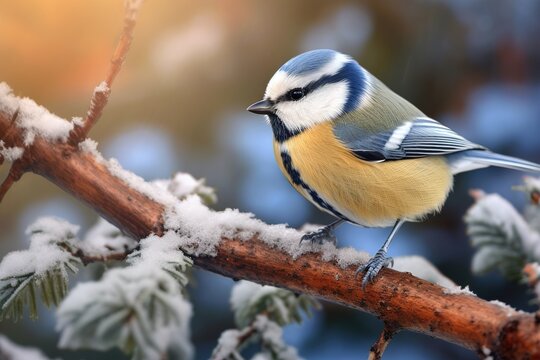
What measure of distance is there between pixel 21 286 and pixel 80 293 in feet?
0.46

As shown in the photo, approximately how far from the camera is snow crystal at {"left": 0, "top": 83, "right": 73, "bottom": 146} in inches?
22.3

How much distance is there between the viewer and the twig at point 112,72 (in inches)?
17.4

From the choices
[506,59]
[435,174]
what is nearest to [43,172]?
[435,174]

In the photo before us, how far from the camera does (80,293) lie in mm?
361

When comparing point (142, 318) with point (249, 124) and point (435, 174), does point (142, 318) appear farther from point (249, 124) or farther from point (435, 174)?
point (249, 124)

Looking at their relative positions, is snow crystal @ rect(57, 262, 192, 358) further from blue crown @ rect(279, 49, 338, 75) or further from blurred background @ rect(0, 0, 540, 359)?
blurred background @ rect(0, 0, 540, 359)

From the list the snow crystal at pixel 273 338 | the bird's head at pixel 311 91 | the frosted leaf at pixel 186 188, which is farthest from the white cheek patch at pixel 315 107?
the snow crystal at pixel 273 338

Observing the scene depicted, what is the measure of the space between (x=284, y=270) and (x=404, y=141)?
10.4 inches

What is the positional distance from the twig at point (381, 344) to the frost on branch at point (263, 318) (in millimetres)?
117

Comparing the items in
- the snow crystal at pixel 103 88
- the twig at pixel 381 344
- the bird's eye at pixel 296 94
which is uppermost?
the bird's eye at pixel 296 94

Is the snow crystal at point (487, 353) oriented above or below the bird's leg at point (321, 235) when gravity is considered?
below

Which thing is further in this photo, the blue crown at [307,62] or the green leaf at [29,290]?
the blue crown at [307,62]

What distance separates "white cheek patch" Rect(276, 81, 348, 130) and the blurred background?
0.27m

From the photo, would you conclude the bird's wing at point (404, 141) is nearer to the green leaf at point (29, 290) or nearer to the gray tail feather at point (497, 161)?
the gray tail feather at point (497, 161)
